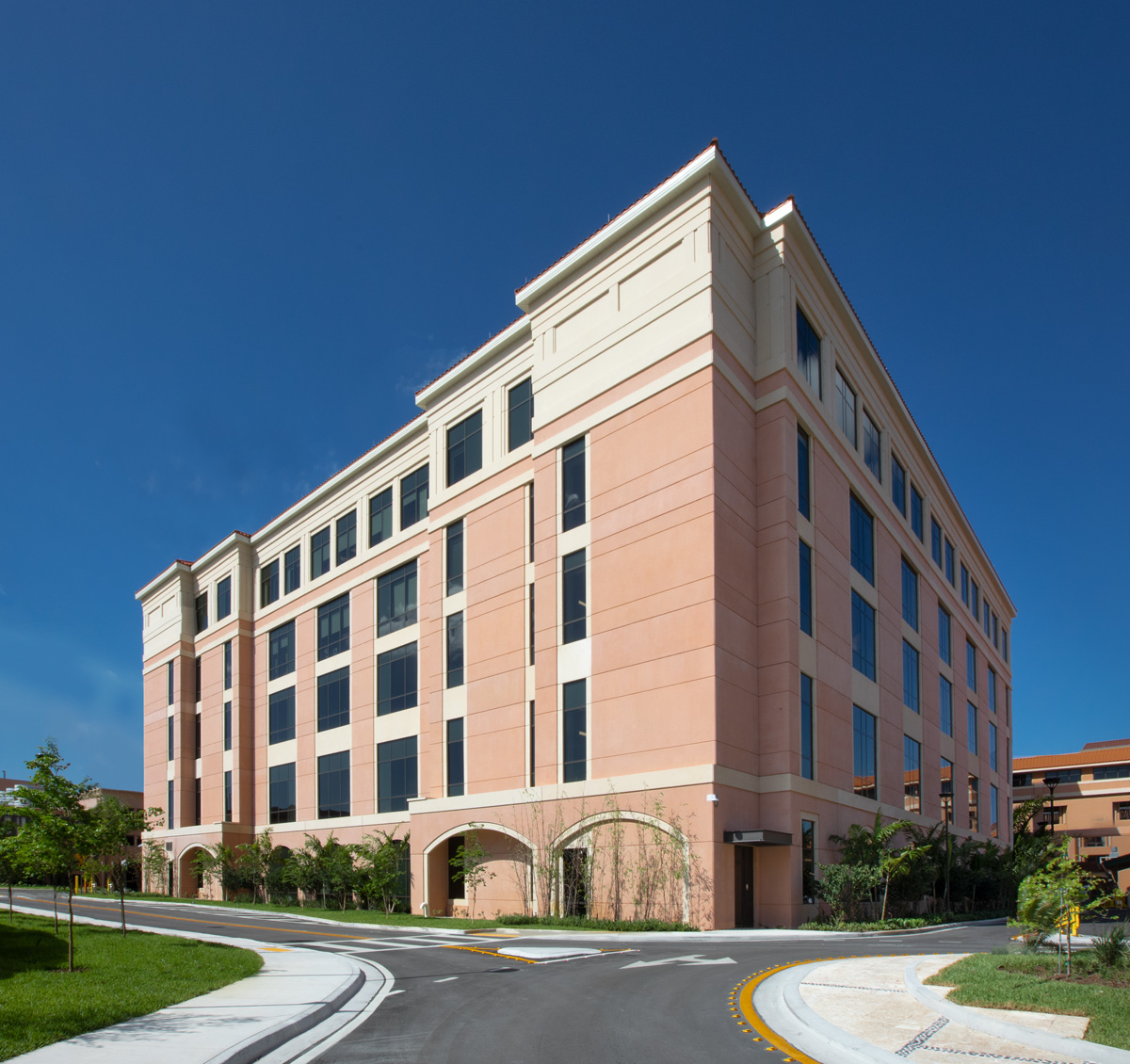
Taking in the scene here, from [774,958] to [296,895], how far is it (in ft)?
112

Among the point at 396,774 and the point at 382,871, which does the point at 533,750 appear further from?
the point at 396,774

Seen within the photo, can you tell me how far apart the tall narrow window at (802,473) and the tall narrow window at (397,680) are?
18.2 meters

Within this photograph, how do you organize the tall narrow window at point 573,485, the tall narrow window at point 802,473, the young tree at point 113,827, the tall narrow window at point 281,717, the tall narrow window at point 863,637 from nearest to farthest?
the young tree at point 113,827 → the tall narrow window at point 802,473 → the tall narrow window at point 573,485 → the tall narrow window at point 863,637 → the tall narrow window at point 281,717

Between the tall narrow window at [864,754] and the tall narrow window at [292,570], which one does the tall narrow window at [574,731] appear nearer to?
the tall narrow window at [864,754]

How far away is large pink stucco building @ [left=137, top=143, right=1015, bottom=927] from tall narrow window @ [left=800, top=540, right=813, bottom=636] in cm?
10

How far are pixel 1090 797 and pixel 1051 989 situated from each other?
3224 inches

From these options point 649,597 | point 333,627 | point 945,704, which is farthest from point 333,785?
point 945,704

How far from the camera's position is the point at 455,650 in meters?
39.3

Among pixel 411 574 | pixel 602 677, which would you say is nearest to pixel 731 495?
pixel 602 677

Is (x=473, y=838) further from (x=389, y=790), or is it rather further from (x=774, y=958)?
(x=774, y=958)

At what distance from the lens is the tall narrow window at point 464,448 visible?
40062mm

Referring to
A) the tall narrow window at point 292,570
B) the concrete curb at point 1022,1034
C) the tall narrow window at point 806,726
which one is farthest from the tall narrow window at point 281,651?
the concrete curb at point 1022,1034

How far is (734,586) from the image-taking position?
98.6 feet

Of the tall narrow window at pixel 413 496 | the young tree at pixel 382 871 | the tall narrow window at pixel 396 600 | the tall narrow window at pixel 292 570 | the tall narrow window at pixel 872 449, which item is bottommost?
the young tree at pixel 382 871
